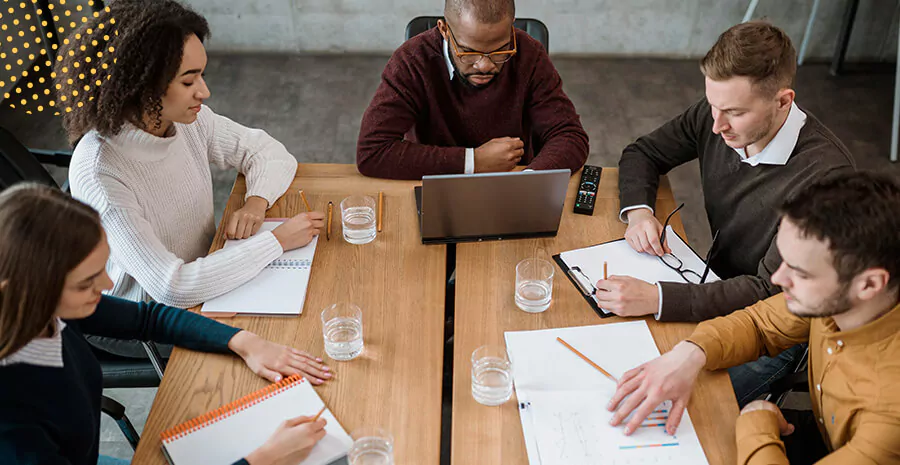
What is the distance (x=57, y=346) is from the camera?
1283 millimetres

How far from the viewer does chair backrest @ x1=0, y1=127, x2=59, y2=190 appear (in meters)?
1.71

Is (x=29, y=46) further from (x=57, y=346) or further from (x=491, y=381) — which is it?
(x=491, y=381)

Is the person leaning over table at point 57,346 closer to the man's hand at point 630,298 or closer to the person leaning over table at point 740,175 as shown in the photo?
the man's hand at point 630,298

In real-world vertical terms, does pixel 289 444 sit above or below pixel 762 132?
below

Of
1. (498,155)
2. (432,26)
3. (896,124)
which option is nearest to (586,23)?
(896,124)

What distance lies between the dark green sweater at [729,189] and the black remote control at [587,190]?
70 mm

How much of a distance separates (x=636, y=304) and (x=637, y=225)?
0.95 feet

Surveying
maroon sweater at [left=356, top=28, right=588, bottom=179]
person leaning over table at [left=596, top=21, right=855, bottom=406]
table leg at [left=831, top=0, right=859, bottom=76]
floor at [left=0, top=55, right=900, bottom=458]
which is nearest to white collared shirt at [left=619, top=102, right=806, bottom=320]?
person leaning over table at [left=596, top=21, right=855, bottom=406]

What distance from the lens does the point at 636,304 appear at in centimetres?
159

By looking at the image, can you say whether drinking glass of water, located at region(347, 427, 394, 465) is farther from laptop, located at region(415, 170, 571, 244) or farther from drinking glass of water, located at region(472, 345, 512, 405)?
laptop, located at region(415, 170, 571, 244)

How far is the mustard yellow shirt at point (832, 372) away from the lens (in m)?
1.24

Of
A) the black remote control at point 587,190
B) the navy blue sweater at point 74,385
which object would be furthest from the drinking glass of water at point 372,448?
the black remote control at point 587,190

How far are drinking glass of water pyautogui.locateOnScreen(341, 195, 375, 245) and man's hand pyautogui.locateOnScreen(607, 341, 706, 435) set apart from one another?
0.72 meters

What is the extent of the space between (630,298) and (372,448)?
649 millimetres
